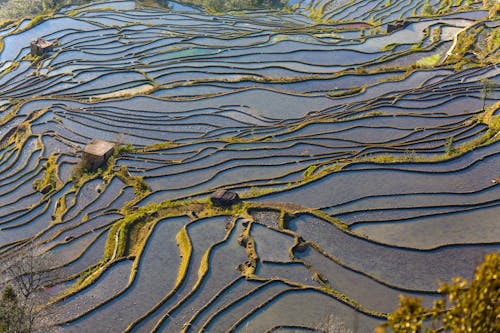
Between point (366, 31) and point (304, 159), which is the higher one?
point (366, 31)

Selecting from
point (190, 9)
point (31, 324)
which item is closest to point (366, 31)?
point (190, 9)

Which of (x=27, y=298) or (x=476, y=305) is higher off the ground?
(x=476, y=305)

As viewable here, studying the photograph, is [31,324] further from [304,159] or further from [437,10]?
[437,10]

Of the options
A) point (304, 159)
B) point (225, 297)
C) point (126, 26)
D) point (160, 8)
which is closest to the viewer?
point (225, 297)

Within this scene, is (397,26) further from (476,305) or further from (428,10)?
(476,305)

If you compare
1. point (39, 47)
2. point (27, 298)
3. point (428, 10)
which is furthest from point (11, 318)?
point (428, 10)

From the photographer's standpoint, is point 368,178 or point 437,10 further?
point 437,10

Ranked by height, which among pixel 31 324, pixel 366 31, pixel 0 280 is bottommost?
pixel 0 280

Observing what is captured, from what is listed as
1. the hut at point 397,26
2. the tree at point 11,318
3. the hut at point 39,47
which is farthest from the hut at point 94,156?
the hut at point 397,26
